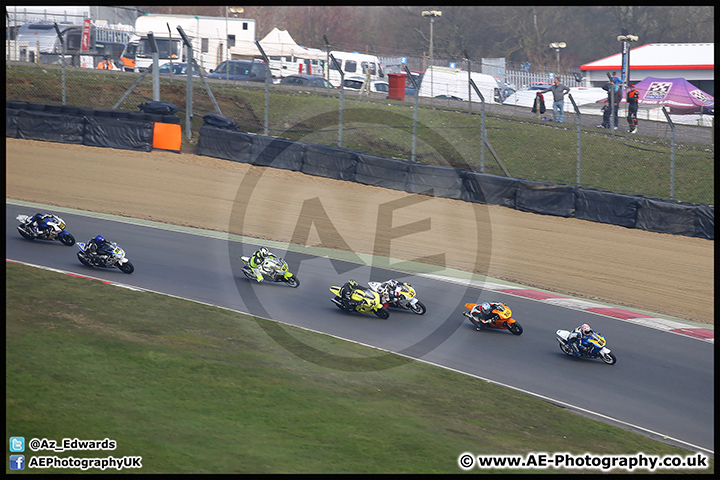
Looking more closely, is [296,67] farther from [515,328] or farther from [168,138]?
[515,328]

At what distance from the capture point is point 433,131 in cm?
2638

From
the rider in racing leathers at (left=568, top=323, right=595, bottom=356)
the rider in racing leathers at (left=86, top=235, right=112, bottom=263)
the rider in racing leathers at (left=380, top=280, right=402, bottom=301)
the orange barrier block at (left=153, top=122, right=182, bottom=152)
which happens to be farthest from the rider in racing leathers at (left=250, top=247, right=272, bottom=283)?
the orange barrier block at (left=153, top=122, right=182, bottom=152)

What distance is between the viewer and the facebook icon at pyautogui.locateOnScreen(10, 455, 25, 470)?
15.5 feet

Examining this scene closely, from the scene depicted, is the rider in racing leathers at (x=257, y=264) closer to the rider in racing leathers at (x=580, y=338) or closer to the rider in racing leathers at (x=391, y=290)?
the rider in racing leathers at (x=391, y=290)

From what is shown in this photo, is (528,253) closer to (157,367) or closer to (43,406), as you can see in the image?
(157,367)

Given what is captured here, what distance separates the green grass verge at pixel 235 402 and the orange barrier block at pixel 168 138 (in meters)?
14.0

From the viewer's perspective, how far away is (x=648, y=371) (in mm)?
9312

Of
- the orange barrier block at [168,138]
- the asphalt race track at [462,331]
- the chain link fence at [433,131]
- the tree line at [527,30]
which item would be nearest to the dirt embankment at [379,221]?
the orange barrier block at [168,138]

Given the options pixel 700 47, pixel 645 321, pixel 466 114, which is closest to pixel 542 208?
pixel 645 321

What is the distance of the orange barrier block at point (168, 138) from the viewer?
2297 cm

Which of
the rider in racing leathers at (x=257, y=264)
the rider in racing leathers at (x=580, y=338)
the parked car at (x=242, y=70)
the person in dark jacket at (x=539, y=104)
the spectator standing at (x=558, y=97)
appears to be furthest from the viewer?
the parked car at (x=242, y=70)

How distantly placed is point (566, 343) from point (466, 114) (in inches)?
785

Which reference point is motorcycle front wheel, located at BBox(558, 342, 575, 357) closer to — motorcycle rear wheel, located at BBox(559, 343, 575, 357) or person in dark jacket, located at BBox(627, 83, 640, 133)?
motorcycle rear wheel, located at BBox(559, 343, 575, 357)
